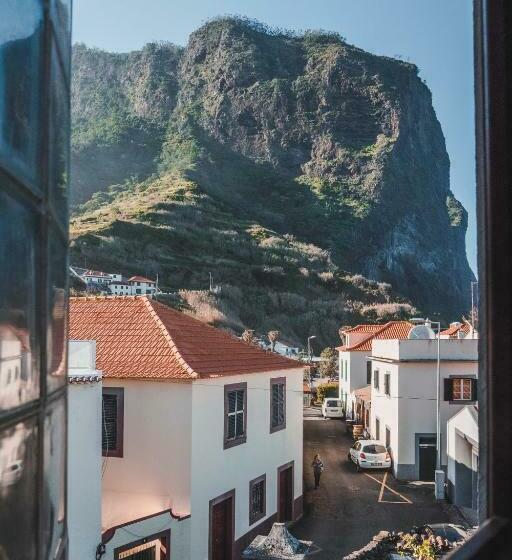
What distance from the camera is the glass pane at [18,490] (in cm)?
106

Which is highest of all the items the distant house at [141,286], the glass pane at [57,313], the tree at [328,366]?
the distant house at [141,286]

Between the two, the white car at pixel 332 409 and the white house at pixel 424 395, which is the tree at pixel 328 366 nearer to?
the white car at pixel 332 409

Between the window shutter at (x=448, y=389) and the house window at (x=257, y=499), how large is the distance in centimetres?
790

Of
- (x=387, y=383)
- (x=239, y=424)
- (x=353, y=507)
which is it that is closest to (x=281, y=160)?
(x=387, y=383)

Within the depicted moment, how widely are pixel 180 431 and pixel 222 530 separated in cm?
208

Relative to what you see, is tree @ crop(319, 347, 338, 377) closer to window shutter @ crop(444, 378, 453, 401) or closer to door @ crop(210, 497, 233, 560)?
window shutter @ crop(444, 378, 453, 401)

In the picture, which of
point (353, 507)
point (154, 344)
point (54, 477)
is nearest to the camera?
point (54, 477)

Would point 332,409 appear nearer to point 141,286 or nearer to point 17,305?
point 17,305

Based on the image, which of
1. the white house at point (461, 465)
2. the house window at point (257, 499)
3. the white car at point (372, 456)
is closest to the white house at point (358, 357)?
the white car at point (372, 456)

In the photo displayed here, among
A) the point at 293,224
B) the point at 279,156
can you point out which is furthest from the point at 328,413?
the point at 279,156

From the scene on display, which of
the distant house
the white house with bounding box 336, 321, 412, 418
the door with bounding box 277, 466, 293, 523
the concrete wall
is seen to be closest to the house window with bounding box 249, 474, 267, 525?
the door with bounding box 277, 466, 293, 523

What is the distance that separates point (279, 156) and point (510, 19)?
385 ft

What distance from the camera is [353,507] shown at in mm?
15703

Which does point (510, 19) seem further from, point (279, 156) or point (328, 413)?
point (279, 156)
